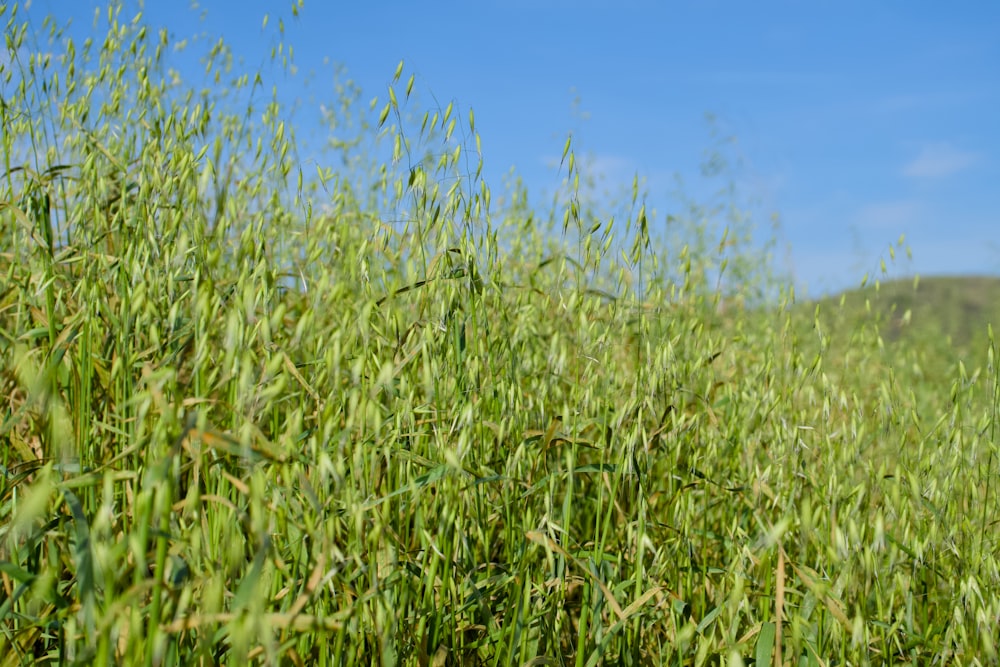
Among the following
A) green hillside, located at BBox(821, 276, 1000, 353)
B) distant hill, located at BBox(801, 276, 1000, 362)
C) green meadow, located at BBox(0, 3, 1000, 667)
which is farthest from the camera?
green hillside, located at BBox(821, 276, 1000, 353)

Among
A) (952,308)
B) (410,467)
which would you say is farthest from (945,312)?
(410,467)

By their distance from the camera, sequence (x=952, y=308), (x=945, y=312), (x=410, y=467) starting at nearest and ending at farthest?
(x=410, y=467), (x=945, y=312), (x=952, y=308)

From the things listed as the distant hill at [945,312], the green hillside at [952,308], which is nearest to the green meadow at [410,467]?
the distant hill at [945,312]

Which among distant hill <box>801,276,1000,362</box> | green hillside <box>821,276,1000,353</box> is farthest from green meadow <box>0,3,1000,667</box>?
green hillside <box>821,276,1000,353</box>

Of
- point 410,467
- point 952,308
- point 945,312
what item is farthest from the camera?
point 952,308

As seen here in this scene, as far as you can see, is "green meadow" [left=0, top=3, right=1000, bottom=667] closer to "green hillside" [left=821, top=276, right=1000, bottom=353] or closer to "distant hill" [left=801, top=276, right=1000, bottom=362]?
"distant hill" [left=801, top=276, right=1000, bottom=362]

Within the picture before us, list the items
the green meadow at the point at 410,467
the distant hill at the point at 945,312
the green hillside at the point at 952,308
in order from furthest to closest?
the green hillside at the point at 952,308, the distant hill at the point at 945,312, the green meadow at the point at 410,467

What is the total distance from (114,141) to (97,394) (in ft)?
4.28

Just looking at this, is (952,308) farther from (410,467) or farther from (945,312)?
(410,467)

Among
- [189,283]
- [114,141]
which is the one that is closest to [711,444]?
[189,283]

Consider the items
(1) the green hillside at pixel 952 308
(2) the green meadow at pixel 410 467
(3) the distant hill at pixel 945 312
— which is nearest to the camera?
(2) the green meadow at pixel 410 467

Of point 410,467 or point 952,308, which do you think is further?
point 952,308

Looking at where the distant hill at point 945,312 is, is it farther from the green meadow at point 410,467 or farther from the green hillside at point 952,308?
the green meadow at point 410,467

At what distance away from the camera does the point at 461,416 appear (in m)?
1.29
